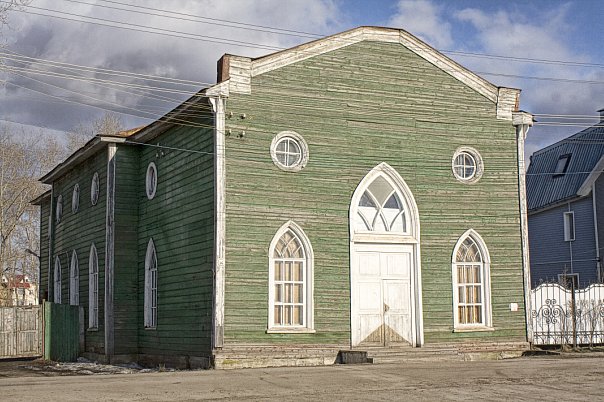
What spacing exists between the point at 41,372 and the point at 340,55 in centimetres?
1120

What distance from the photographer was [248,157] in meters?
20.1

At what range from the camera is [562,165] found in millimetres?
39438

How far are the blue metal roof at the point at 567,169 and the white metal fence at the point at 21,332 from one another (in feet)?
76.1

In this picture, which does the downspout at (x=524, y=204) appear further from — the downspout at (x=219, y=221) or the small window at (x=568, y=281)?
the downspout at (x=219, y=221)

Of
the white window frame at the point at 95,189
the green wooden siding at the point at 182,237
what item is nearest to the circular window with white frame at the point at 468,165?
the green wooden siding at the point at 182,237

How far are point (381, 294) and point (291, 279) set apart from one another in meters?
2.54

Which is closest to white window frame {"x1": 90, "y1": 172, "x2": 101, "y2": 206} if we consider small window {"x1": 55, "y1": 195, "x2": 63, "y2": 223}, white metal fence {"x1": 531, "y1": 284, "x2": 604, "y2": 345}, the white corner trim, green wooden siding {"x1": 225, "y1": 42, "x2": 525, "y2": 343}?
small window {"x1": 55, "y1": 195, "x2": 63, "y2": 223}

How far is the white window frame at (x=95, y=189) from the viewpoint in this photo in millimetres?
26531

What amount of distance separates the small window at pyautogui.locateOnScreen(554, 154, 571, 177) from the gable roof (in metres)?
16.4

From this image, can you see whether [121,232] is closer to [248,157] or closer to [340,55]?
[248,157]

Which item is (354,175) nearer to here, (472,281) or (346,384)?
(472,281)

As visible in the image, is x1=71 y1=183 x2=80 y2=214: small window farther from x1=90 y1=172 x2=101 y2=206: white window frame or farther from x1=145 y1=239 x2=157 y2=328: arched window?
x1=145 y1=239 x2=157 y2=328: arched window

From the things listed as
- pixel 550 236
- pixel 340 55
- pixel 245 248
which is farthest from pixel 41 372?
pixel 550 236

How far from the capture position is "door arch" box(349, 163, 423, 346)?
2120cm
